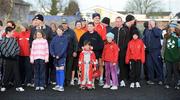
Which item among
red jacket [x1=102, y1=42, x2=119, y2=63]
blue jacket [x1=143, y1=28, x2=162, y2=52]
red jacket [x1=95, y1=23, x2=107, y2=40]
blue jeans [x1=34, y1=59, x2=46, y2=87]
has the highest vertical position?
red jacket [x1=95, y1=23, x2=107, y2=40]

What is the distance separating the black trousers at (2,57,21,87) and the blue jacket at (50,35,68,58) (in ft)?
3.33

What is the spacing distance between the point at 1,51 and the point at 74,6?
6513 cm

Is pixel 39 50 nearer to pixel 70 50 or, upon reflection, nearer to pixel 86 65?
pixel 70 50

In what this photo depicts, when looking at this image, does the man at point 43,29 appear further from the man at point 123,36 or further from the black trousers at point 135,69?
the black trousers at point 135,69

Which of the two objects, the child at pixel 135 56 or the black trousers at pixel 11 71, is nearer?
Answer: the black trousers at pixel 11 71

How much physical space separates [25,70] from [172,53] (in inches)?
162

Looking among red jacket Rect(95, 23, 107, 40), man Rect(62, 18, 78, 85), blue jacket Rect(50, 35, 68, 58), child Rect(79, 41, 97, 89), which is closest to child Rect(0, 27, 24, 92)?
blue jacket Rect(50, 35, 68, 58)

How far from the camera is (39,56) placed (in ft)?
38.5

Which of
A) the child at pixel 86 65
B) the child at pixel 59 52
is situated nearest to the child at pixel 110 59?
the child at pixel 86 65

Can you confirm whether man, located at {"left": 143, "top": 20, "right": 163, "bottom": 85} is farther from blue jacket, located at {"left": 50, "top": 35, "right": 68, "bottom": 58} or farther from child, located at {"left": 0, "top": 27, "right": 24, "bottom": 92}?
child, located at {"left": 0, "top": 27, "right": 24, "bottom": 92}

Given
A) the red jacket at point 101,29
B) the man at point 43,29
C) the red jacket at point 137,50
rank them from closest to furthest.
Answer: the man at point 43,29 → the red jacket at point 137,50 → the red jacket at point 101,29

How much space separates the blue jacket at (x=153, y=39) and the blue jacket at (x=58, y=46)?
2.55 metres

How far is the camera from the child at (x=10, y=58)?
37.8 feet

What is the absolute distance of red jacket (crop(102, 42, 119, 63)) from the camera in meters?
12.1
